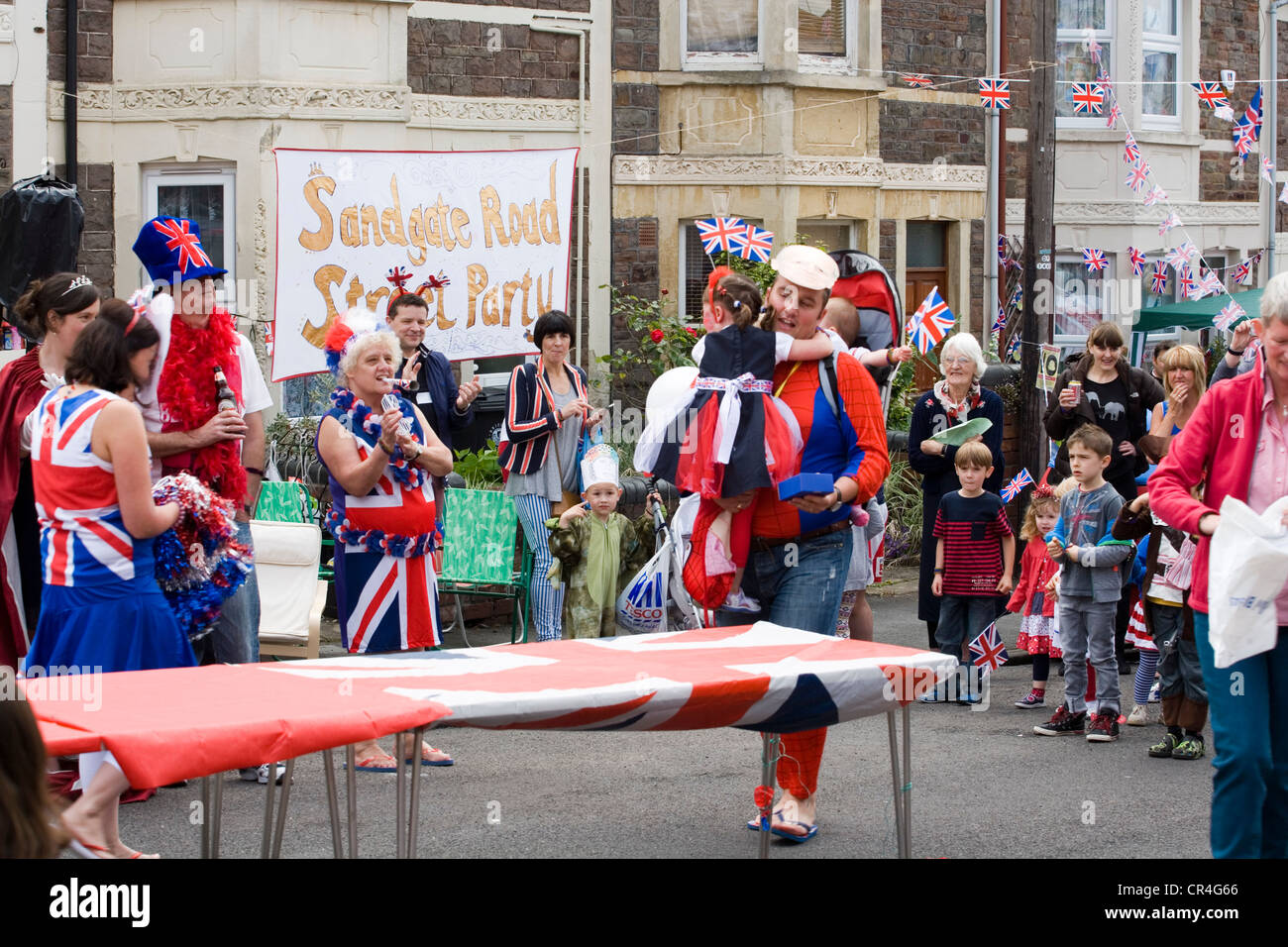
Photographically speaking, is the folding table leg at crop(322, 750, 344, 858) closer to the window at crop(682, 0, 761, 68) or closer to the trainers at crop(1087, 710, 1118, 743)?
the trainers at crop(1087, 710, 1118, 743)

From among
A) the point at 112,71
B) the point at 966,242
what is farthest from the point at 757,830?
the point at 966,242

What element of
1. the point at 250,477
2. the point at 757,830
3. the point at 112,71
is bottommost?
the point at 757,830

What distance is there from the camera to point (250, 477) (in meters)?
6.89

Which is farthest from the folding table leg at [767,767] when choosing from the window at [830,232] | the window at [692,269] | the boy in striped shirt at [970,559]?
the window at [830,232]

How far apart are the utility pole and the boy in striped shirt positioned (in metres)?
3.64

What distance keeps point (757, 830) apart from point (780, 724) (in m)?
1.51

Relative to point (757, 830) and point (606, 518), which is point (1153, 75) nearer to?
point (606, 518)

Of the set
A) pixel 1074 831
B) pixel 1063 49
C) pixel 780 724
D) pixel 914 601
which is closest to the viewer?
pixel 780 724

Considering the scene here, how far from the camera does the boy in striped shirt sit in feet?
28.5

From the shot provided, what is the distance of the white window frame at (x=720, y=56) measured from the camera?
16.2 metres

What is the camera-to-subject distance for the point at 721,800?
6.59 metres

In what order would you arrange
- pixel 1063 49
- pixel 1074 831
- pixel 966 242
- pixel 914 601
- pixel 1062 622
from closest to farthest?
pixel 1074 831
pixel 1062 622
pixel 914 601
pixel 966 242
pixel 1063 49

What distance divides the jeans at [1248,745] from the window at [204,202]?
1054cm

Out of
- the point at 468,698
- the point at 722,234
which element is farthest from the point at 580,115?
the point at 468,698
